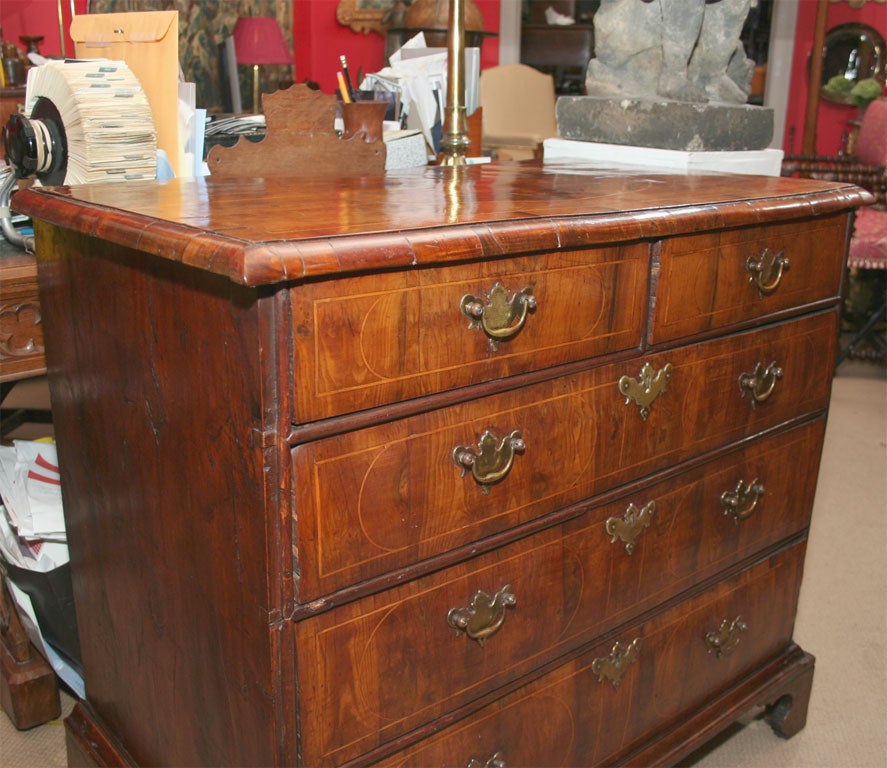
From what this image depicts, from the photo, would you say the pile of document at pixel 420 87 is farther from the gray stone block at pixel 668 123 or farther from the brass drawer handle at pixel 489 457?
the brass drawer handle at pixel 489 457

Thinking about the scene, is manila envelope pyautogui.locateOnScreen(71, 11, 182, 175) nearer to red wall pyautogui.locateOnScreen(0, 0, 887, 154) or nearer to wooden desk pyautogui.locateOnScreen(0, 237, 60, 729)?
wooden desk pyautogui.locateOnScreen(0, 237, 60, 729)

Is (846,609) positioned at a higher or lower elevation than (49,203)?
lower

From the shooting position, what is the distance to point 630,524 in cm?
132

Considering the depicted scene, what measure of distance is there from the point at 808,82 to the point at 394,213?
22.2 feet

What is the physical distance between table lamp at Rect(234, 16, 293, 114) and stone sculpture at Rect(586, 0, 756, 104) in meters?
3.54

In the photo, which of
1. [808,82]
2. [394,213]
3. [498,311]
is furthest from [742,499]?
[808,82]

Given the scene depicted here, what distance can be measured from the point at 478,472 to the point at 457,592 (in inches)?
6.2

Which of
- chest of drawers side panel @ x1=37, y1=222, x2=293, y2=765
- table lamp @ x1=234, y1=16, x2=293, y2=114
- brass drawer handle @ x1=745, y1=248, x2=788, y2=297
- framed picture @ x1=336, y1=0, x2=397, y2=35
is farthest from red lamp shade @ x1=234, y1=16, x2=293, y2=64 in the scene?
brass drawer handle @ x1=745, y1=248, x2=788, y2=297

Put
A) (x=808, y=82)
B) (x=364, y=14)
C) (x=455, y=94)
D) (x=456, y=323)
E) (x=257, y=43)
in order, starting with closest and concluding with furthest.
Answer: (x=456, y=323) < (x=455, y=94) < (x=257, y=43) < (x=364, y=14) < (x=808, y=82)

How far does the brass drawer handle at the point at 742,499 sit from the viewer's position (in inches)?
58.6

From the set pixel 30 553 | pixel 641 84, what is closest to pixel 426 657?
pixel 30 553

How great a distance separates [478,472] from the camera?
1.07 m

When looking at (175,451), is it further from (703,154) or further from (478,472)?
(703,154)

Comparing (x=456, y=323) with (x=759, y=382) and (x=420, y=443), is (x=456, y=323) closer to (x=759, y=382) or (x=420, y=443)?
(x=420, y=443)
